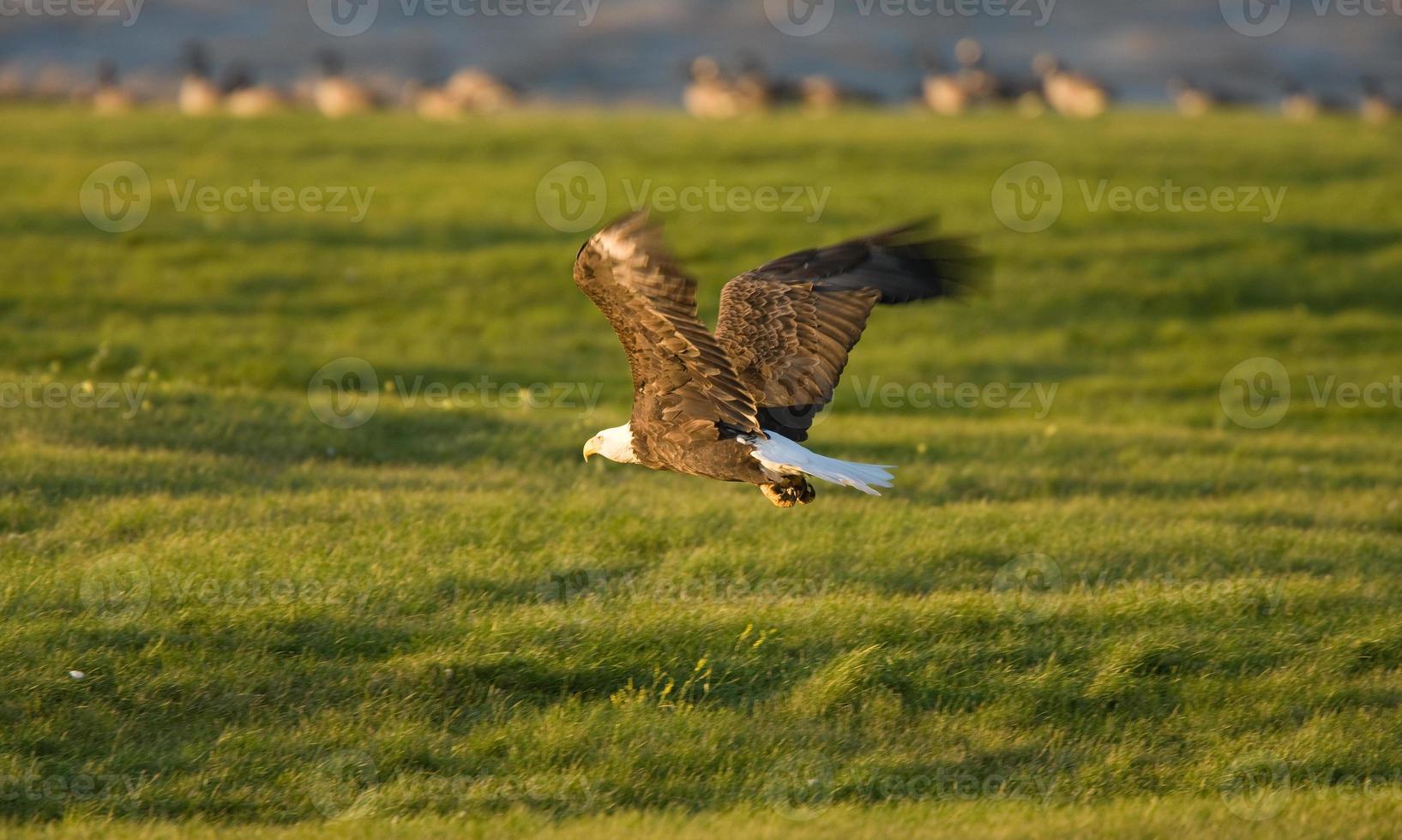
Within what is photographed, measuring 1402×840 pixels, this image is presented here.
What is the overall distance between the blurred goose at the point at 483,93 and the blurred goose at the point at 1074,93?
1566 cm

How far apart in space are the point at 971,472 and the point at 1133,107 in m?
33.0

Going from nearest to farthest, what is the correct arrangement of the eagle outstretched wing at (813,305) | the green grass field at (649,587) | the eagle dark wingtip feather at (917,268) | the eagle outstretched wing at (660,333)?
the green grass field at (649,587) < the eagle outstretched wing at (660,333) < the eagle outstretched wing at (813,305) < the eagle dark wingtip feather at (917,268)

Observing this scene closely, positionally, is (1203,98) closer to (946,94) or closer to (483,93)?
(946,94)

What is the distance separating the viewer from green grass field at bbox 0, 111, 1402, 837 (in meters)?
6.88

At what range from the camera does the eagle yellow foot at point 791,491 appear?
8.41 metres

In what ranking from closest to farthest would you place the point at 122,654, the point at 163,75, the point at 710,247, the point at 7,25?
the point at 122,654 → the point at 710,247 → the point at 163,75 → the point at 7,25

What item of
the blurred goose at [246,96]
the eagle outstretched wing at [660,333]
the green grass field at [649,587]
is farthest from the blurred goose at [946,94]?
the eagle outstretched wing at [660,333]

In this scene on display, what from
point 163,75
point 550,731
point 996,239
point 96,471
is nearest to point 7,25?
point 163,75

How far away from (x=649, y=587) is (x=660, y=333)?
215cm

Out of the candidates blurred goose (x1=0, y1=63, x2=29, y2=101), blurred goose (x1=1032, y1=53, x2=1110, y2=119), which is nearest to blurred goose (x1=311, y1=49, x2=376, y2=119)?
blurred goose (x1=0, y1=63, x2=29, y2=101)

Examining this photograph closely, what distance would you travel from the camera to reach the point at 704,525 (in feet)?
33.2

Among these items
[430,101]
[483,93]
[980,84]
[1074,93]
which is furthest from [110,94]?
[1074,93]

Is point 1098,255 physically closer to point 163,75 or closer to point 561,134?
point 561,134

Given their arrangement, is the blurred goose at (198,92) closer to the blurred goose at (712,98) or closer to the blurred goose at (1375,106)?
the blurred goose at (712,98)
